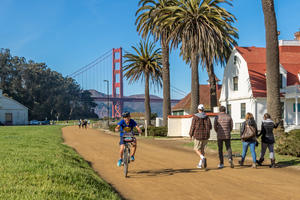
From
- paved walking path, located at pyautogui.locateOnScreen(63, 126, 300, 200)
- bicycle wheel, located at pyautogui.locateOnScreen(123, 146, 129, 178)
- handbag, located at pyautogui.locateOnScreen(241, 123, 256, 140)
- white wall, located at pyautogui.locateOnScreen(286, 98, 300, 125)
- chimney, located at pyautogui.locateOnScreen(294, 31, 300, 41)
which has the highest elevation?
chimney, located at pyautogui.locateOnScreen(294, 31, 300, 41)

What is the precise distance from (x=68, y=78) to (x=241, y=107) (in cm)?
11048

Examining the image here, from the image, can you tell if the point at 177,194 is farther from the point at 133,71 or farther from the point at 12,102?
the point at 12,102

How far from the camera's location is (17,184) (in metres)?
6.48

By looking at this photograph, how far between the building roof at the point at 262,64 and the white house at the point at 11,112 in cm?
6421

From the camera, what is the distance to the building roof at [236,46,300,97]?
34219 millimetres

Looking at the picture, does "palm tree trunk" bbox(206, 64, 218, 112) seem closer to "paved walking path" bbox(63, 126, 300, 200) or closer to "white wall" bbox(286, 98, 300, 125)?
"white wall" bbox(286, 98, 300, 125)

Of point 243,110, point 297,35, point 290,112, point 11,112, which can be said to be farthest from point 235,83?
point 11,112

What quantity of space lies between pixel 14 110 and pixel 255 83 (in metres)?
66.6

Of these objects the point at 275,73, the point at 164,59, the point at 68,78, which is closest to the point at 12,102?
the point at 68,78

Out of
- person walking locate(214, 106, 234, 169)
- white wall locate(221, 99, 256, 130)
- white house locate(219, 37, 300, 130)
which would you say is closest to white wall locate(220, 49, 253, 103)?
white house locate(219, 37, 300, 130)

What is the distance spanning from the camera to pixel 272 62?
683 inches

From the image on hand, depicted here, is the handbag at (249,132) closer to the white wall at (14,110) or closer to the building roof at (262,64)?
the building roof at (262,64)

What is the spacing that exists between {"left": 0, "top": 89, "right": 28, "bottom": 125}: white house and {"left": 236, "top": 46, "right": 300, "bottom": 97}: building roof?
64.2 meters

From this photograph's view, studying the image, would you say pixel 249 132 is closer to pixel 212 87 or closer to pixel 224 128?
pixel 224 128
